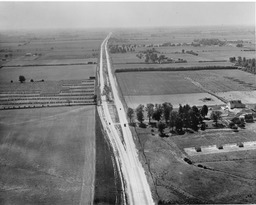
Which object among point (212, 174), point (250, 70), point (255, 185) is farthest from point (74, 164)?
point (250, 70)

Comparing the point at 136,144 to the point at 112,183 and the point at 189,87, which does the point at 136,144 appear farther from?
the point at 189,87

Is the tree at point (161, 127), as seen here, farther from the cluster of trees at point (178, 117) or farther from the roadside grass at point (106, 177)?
the roadside grass at point (106, 177)

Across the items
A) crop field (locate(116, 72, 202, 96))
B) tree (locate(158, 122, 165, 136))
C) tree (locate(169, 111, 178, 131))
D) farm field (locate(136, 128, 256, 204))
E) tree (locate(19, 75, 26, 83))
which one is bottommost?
farm field (locate(136, 128, 256, 204))

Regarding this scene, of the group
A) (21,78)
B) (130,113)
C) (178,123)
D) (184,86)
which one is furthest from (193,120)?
(21,78)

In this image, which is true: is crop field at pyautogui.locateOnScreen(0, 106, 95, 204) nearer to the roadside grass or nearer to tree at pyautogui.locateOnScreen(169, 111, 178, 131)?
the roadside grass

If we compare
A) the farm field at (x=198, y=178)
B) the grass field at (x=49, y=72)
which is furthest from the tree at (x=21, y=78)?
the farm field at (x=198, y=178)

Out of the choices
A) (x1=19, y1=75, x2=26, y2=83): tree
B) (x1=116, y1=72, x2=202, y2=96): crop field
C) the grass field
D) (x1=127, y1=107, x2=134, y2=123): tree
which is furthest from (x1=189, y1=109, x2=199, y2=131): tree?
(x1=19, y1=75, x2=26, y2=83): tree

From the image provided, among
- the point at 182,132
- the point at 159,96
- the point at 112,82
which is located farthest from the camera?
the point at 112,82
